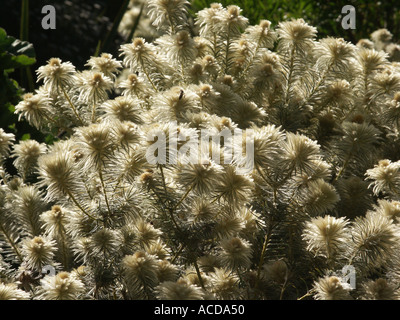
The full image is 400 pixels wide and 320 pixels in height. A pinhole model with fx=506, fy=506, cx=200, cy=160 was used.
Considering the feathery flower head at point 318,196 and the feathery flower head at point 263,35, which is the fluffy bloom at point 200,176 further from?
the feathery flower head at point 263,35

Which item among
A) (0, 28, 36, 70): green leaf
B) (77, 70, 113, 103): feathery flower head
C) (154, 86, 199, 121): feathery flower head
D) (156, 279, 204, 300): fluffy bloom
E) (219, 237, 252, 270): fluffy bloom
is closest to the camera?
(156, 279, 204, 300): fluffy bloom

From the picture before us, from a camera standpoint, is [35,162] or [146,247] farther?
[35,162]

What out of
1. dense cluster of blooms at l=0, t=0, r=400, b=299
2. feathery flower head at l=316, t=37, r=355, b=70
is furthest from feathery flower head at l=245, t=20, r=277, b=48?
feathery flower head at l=316, t=37, r=355, b=70

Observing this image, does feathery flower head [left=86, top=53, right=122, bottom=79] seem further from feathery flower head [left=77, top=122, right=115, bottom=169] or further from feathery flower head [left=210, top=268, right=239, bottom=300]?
feathery flower head [left=210, top=268, right=239, bottom=300]

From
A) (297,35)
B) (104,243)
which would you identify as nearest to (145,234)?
(104,243)

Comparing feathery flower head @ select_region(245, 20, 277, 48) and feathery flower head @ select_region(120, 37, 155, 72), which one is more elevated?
feathery flower head @ select_region(245, 20, 277, 48)

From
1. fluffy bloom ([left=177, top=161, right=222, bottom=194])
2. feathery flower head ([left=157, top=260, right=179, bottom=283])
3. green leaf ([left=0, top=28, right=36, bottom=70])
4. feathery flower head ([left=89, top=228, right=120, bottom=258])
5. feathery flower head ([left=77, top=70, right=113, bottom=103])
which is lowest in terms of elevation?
feathery flower head ([left=157, top=260, right=179, bottom=283])
